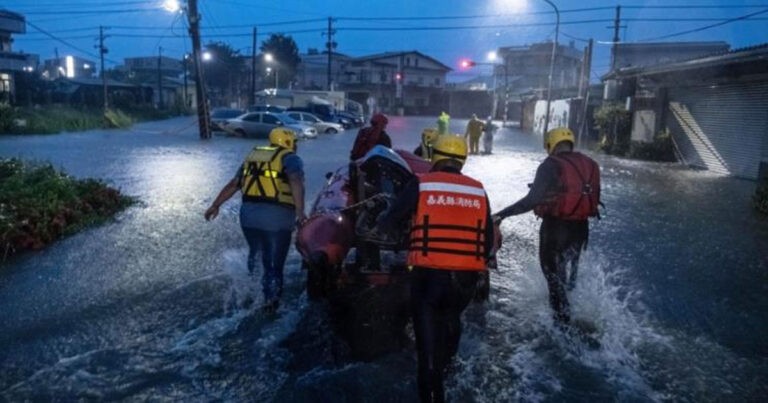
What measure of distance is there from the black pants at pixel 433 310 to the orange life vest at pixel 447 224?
0.34 feet

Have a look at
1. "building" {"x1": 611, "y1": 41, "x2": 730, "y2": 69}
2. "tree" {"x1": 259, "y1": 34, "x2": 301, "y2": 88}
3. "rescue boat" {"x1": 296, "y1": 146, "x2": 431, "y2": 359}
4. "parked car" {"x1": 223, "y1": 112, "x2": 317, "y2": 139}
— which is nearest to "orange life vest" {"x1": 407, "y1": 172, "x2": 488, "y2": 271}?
"rescue boat" {"x1": 296, "y1": 146, "x2": 431, "y2": 359}

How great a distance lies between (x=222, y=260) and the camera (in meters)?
6.87

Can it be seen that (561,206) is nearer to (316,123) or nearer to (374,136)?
(374,136)

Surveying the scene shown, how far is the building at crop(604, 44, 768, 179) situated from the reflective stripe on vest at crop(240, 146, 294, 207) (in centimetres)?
1386

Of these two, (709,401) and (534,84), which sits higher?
(534,84)

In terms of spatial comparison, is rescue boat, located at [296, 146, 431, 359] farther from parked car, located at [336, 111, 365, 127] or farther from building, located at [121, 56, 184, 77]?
building, located at [121, 56, 184, 77]

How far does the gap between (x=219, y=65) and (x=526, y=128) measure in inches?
1606

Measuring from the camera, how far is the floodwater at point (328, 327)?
155 inches

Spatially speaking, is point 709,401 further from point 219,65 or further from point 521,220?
point 219,65

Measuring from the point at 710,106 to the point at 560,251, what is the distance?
662 inches

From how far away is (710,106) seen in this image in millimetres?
18578

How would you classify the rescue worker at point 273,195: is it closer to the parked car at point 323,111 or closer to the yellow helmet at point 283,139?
the yellow helmet at point 283,139

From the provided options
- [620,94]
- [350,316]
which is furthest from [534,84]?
[350,316]

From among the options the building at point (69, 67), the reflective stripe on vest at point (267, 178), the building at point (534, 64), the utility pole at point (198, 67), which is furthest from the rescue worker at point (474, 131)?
the building at point (69, 67)
